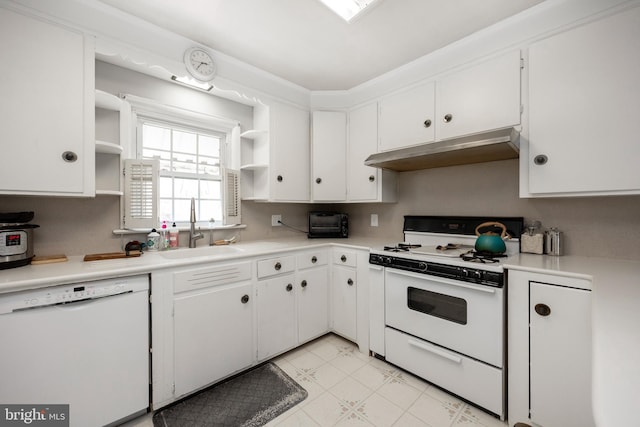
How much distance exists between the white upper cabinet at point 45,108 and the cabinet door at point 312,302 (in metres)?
1.65

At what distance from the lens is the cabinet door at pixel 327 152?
9.02 ft

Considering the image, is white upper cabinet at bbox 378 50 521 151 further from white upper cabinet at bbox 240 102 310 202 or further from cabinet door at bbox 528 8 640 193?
white upper cabinet at bbox 240 102 310 202

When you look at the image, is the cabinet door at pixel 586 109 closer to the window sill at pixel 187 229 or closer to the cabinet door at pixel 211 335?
the cabinet door at pixel 211 335

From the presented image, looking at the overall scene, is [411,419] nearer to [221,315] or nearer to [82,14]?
[221,315]

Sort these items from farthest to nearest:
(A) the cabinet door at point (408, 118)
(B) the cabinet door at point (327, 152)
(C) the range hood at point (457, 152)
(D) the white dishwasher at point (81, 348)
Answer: (B) the cabinet door at point (327, 152), (A) the cabinet door at point (408, 118), (C) the range hood at point (457, 152), (D) the white dishwasher at point (81, 348)

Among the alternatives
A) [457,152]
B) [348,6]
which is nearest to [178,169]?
[348,6]

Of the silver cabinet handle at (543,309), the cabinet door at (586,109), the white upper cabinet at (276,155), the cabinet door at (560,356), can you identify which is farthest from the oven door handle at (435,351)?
the white upper cabinet at (276,155)

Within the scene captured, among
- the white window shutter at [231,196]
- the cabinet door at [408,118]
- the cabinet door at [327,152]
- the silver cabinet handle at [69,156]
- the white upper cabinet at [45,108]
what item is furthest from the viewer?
the cabinet door at [327,152]

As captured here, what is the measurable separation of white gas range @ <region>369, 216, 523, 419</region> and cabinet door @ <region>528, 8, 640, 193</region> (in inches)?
19.8

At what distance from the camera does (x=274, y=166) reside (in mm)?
2529

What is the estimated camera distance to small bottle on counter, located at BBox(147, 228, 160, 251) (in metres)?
2.04

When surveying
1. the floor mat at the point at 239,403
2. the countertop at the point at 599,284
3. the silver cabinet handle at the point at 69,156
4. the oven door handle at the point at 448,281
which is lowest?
the floor mat at the point at 239,403

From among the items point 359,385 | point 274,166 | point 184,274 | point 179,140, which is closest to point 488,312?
point 359,385

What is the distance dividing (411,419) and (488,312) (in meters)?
0.80
